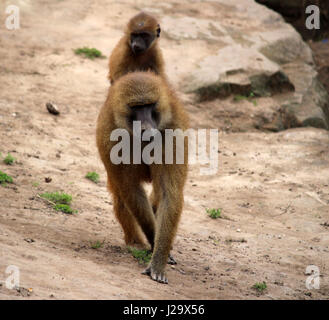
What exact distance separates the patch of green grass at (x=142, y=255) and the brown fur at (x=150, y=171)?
0.26m

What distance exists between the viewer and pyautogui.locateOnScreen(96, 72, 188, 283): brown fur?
222 inches

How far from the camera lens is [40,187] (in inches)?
303

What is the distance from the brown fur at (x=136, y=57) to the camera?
8156 mm

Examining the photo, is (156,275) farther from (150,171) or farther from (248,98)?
(248,98)

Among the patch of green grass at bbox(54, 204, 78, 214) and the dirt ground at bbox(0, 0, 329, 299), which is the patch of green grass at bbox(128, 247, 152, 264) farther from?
the patch of green grass at bbox(54, 204, 78, 214)

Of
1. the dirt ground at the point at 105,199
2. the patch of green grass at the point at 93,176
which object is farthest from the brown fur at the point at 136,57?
the dirt ground at the point at 105,199

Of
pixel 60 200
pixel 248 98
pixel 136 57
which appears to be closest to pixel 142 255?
pixel 60 200

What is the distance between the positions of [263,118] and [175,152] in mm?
6969

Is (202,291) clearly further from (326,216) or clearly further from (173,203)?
(326,216)

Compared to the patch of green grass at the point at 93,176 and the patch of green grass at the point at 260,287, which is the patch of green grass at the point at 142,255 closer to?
the patch of green grass at the point at 260,287

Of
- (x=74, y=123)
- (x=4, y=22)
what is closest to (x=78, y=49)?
(x=4, y=22)

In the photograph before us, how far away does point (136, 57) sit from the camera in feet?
27.3

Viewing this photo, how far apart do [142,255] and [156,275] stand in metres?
0.61

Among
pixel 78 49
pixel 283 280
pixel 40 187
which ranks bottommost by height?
pixel 283 280
